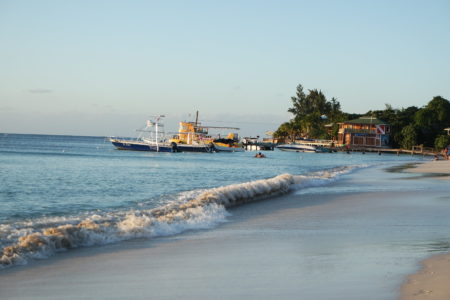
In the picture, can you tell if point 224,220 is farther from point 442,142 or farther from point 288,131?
point 288,131

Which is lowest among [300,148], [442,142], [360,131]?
[300,148]

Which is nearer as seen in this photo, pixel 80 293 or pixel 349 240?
pixel 80 293

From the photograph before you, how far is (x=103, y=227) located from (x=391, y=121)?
10957 cm

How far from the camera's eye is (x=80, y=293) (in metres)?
6.93

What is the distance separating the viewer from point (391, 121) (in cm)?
11462

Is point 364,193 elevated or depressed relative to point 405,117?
depressed

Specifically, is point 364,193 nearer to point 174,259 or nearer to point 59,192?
point 59,192

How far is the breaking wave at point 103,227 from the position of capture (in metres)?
9.57

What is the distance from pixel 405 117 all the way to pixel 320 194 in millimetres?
99674

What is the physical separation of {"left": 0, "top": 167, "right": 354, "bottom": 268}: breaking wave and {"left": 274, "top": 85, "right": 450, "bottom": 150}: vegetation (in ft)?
289

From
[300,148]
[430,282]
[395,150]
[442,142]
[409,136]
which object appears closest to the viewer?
[430,282]

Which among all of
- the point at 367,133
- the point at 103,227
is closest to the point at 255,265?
the point at 103,227

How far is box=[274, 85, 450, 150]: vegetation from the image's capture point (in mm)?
104188

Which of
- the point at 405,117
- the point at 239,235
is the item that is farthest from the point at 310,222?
the point at 405,117
